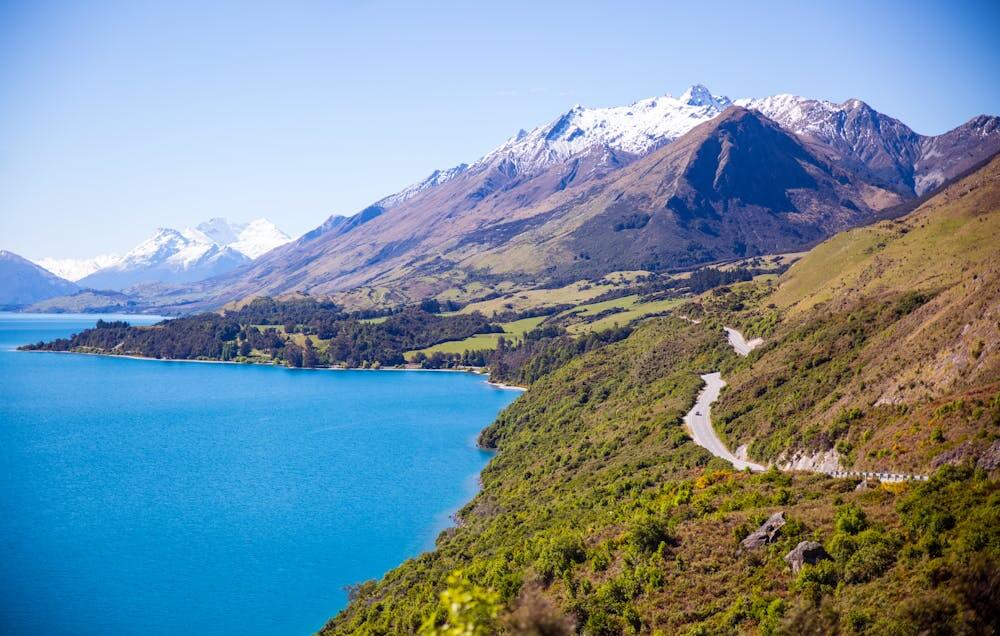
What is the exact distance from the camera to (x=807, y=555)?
106 ft

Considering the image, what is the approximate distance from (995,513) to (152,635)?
6414cm

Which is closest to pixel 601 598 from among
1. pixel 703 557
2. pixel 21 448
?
pixel 703 557

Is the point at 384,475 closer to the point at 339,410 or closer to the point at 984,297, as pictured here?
the point at 339,410

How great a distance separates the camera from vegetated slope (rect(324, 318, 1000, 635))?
82.9 feet

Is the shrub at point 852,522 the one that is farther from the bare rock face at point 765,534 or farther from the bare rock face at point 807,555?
the bare rock face at point 765,534

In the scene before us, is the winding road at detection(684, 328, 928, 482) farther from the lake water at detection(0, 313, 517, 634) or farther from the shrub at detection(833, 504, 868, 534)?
the lake water at detection(0, 313, 517, 634)

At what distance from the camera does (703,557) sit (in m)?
37.0

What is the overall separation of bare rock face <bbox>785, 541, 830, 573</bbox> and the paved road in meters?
25.5

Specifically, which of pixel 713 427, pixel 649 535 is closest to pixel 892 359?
pixel 713 427

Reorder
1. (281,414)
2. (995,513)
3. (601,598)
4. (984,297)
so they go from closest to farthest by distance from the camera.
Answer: (995,513) → (601,598) → (984,297) → (281,414)

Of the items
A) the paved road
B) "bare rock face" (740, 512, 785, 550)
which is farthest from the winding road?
"bare rock face" (740, 512, 785, 550)

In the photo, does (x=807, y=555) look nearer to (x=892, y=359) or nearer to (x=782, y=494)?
(x=782, y=494)

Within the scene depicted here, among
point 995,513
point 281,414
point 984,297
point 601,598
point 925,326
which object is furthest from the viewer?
point 281,414

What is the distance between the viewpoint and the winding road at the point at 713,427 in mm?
42844
